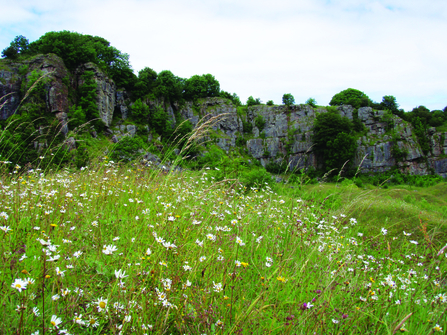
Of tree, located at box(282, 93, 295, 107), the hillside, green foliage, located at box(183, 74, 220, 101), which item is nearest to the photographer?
the hillside

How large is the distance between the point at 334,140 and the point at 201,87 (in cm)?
4249

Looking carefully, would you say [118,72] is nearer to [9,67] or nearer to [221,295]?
[9,67]

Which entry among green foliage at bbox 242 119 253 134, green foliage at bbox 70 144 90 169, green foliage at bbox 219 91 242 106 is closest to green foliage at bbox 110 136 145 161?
green foliage at bbox 70 144 90 169

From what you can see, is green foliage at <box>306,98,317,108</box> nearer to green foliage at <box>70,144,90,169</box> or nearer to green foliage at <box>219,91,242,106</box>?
green foliage at <box>219,91,242,106</box>

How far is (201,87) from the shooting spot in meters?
74.4

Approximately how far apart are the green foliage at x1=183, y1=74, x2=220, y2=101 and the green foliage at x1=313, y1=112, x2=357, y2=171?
35157 millimetres

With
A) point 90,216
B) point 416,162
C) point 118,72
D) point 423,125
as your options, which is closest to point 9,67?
point 118,72

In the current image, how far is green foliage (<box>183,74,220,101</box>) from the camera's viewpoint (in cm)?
7300

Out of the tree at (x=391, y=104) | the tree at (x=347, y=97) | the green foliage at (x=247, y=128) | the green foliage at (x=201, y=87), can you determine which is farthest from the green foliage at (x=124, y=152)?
the tree at (x=391, y=104)

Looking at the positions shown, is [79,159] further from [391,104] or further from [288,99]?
[391,104]

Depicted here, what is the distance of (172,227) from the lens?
2334 millimetres

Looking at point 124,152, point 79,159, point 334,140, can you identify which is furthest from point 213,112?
point 79,159

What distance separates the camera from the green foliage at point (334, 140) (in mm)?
52562

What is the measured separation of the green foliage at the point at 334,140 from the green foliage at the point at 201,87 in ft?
115
